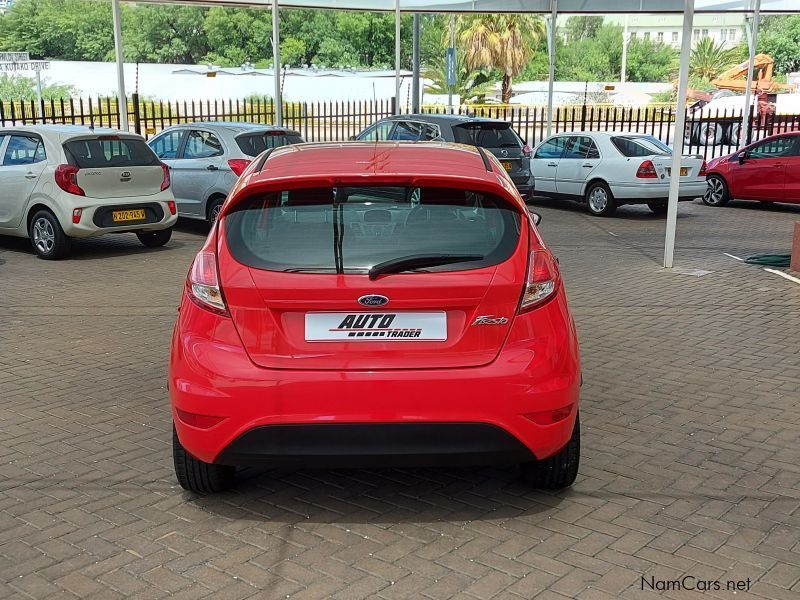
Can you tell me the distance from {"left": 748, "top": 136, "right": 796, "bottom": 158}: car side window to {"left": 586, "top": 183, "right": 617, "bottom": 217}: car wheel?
297 cm

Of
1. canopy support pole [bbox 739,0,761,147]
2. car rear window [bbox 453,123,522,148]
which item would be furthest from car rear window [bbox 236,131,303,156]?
canopy support pole [bbox 739,0,761,147]

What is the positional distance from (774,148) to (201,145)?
1015 cm

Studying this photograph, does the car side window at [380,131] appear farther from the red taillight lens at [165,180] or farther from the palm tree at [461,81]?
the palm tree at [461,81]

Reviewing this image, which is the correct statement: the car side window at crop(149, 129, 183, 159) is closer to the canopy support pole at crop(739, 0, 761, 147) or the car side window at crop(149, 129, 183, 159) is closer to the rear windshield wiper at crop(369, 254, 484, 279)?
the rear windshield wiper at crop(369, 254, 484, 279)

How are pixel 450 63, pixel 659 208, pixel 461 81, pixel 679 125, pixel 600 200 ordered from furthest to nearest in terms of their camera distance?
pixel 461 81
pixel 450 63
pixel 659 208
pixel 600 200
pixel 679 125

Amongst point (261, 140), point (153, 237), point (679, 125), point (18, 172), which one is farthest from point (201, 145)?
point (679, 125)

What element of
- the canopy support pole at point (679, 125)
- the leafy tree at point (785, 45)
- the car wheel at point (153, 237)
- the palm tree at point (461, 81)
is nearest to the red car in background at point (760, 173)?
the canopy support pole at point (679, 125)

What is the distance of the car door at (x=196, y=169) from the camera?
12.9m

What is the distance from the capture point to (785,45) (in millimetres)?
78688

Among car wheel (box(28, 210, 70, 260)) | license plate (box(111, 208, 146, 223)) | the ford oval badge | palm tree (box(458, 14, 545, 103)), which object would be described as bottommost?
car wheel (box(28, 210, 70, 260))

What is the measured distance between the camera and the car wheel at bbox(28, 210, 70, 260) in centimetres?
1095

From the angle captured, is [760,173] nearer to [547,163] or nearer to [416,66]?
[547,163]

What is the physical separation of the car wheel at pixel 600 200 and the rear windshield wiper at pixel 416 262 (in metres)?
12.6

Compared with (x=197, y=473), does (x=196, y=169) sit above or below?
above
